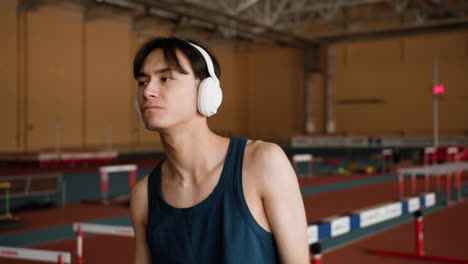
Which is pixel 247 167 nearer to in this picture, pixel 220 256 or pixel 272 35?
pixel 220 256

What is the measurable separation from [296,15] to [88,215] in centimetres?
2144

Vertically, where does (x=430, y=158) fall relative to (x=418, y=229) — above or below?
above

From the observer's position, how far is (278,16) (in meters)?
26.7

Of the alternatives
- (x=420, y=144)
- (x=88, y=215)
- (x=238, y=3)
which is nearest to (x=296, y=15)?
(x=238, y=3)

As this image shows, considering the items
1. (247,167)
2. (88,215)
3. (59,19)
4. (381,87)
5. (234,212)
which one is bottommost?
(88,215)

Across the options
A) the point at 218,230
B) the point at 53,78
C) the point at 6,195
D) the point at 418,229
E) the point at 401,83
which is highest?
the point at 401,83

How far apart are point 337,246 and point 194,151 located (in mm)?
5625

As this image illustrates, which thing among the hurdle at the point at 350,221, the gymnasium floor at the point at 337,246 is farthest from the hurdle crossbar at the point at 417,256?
the hurdle at the point at 350,221

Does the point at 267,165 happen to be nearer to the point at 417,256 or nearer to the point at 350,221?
the point at 350,221

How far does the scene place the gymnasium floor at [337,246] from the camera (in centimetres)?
620

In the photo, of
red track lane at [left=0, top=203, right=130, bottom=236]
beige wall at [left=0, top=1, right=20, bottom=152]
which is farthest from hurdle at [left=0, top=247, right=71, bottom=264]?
beige wall at [left=0, top=1, right=20, bottom=152]

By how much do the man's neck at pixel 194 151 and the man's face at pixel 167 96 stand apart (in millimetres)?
54

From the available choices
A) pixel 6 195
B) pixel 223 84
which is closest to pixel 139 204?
pixel 6 195

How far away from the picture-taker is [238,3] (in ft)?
79.1
